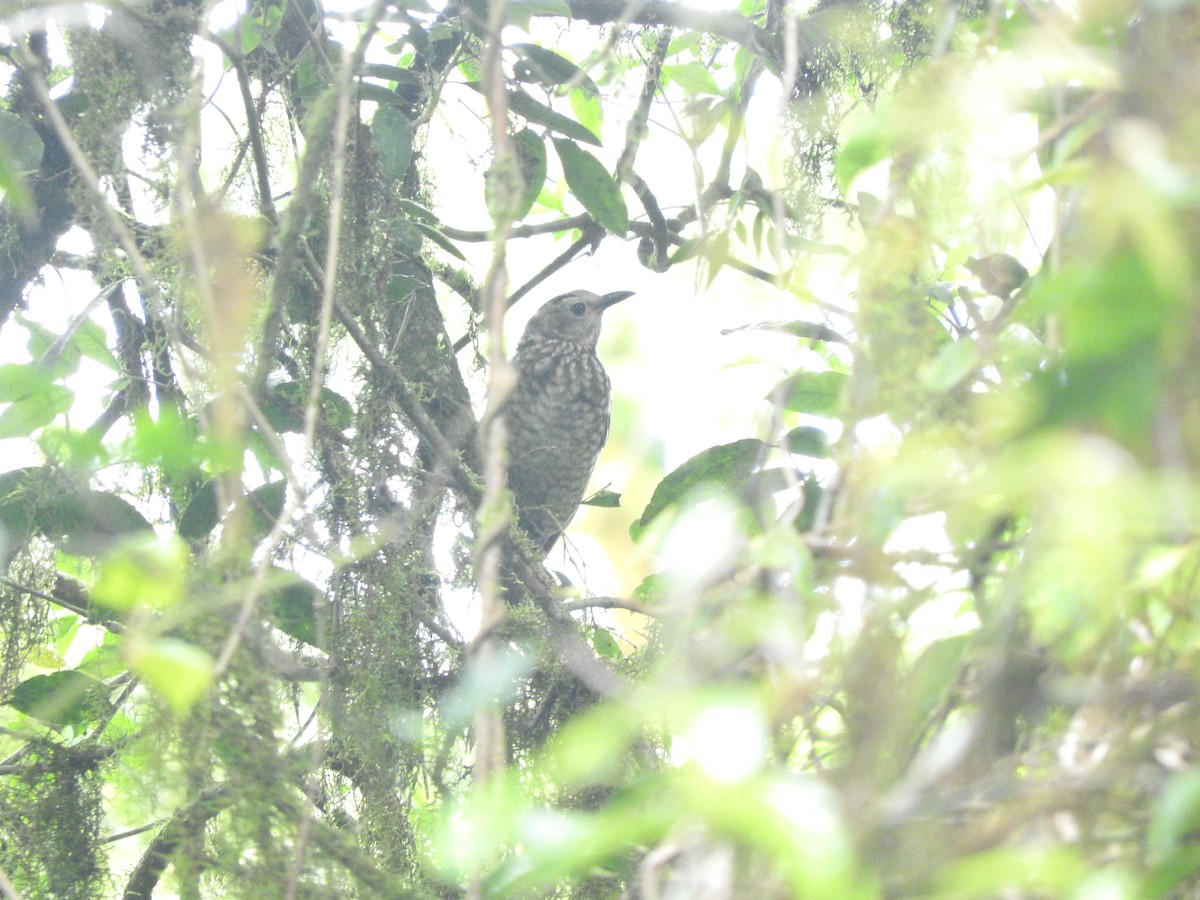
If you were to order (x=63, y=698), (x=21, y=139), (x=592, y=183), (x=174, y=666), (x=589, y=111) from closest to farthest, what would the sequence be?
(x=174, y=666) → (x=63, y=698) → (x=21, y=139) → (x=592, y=183) → (x=589, y=111)

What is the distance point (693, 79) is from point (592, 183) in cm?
47

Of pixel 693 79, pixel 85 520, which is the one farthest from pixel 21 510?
pixel 693 79

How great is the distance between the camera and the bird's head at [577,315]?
13.7 ft

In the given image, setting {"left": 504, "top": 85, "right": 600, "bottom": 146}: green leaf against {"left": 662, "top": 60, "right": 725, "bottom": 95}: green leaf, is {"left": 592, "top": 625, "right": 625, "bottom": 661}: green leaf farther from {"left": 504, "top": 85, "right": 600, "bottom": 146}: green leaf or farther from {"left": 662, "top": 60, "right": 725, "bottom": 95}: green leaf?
{"left": 662, "top": 60, "right": 725, "bottom": 95}: green leaf

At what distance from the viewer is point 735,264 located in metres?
2.69

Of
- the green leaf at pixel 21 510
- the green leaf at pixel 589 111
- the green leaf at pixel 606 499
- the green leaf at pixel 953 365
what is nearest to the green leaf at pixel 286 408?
the green leaf at pixel 21 510

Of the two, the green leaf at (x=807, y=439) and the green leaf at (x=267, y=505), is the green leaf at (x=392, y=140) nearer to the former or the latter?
the green leaf at (x=267, y=505)

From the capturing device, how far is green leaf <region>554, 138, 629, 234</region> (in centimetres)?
248

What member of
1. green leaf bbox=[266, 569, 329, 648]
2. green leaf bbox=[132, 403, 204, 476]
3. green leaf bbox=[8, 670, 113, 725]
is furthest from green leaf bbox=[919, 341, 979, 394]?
green leaf bbox=[8, 670, 113, 725]

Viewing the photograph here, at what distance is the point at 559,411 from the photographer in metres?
3.98

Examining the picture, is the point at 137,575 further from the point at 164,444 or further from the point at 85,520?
the point at 85,520

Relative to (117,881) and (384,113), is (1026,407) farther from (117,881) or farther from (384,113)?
(117,881)

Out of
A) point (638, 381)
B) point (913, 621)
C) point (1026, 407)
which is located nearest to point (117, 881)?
point (913, 621)

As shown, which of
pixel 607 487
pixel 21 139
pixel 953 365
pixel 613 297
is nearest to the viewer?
pixel 953 365
